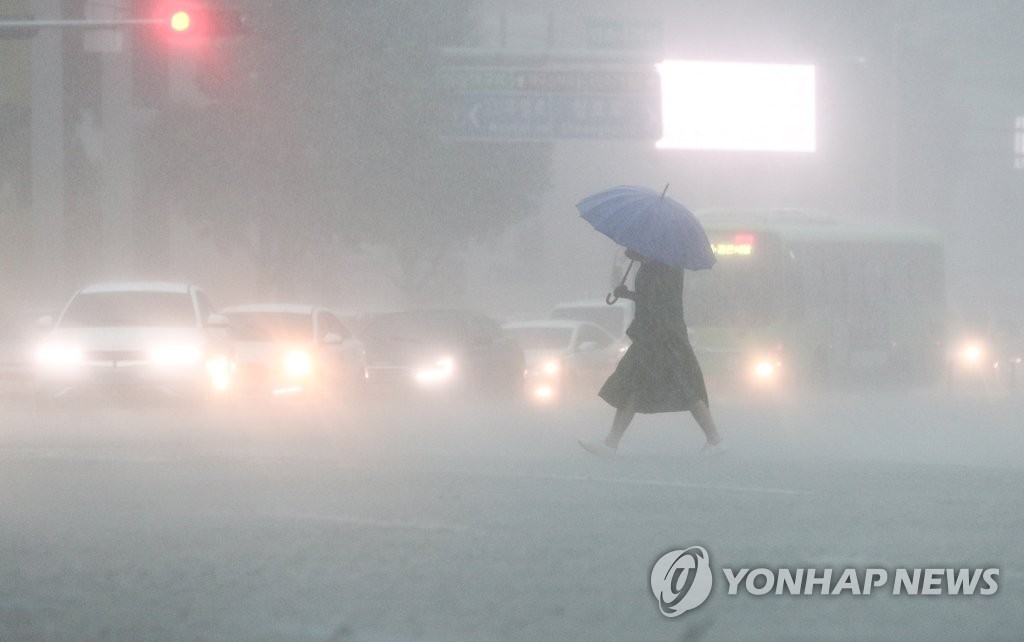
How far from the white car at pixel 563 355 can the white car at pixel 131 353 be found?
21.8 feet

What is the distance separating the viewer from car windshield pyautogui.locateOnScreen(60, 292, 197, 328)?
23781mm

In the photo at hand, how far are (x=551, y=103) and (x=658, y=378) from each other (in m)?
29.2

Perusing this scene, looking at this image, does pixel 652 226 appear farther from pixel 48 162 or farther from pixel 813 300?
pixel 48 162

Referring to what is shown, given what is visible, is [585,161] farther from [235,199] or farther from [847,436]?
[847,436]

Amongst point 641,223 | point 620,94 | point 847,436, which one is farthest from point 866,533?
point 620,94

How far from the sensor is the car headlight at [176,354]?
74.8 feet

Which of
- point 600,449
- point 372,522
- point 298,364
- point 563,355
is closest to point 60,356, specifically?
point 298,364

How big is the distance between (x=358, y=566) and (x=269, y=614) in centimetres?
126

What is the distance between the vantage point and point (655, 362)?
14531mm

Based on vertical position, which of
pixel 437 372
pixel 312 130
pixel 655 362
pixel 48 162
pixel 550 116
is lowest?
pixel 437 372

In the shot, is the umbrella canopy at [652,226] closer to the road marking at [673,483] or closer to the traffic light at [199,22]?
the road marking at [673,483]

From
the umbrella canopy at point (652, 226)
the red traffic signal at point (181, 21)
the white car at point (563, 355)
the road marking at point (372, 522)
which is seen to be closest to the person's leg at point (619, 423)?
the umbrella canopy at point (652, 226)

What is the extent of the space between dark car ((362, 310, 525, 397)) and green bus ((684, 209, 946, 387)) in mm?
5443

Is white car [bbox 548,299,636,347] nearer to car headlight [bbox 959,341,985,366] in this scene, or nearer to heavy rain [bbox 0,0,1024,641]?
heavy rain [bbox 0,0,1024,641]
